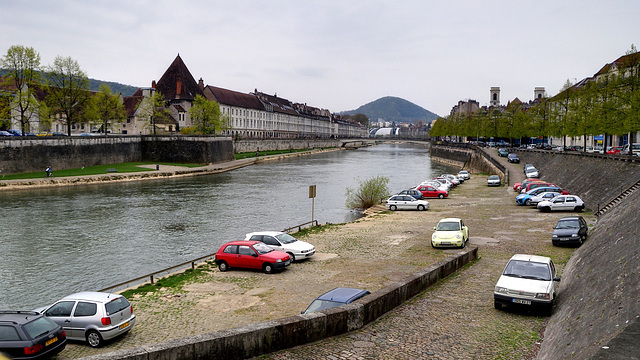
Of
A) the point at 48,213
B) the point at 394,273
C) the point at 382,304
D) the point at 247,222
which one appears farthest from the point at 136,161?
the point at 382,304

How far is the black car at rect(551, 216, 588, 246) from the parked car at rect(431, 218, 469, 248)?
421 centimetres

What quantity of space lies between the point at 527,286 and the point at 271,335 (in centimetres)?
778

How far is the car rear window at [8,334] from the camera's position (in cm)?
1105

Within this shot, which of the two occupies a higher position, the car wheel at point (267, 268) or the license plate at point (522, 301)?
the license plate at point (522, 301)

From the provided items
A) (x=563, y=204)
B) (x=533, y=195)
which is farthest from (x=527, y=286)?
(x=533, y=195)

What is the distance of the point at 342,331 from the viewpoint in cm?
1095

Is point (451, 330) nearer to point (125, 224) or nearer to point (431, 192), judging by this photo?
point (125, 224)

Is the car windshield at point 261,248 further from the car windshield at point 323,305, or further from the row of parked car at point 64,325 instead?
the car windshield at point 323,305

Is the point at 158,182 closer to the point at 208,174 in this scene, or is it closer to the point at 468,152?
the point at 208,174

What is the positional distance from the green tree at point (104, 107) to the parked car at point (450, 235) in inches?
2882

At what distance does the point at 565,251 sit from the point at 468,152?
278ft

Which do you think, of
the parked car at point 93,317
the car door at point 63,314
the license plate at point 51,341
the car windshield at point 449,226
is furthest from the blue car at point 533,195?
the license plate at point 51,341

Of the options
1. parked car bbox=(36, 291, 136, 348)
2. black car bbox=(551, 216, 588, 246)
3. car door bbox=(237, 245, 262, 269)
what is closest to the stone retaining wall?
parked car bbox=(36, 291, 136, 348)

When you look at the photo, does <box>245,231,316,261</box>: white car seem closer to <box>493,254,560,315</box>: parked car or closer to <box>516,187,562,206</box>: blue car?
<box>493,254,560,315</box>: parked car
